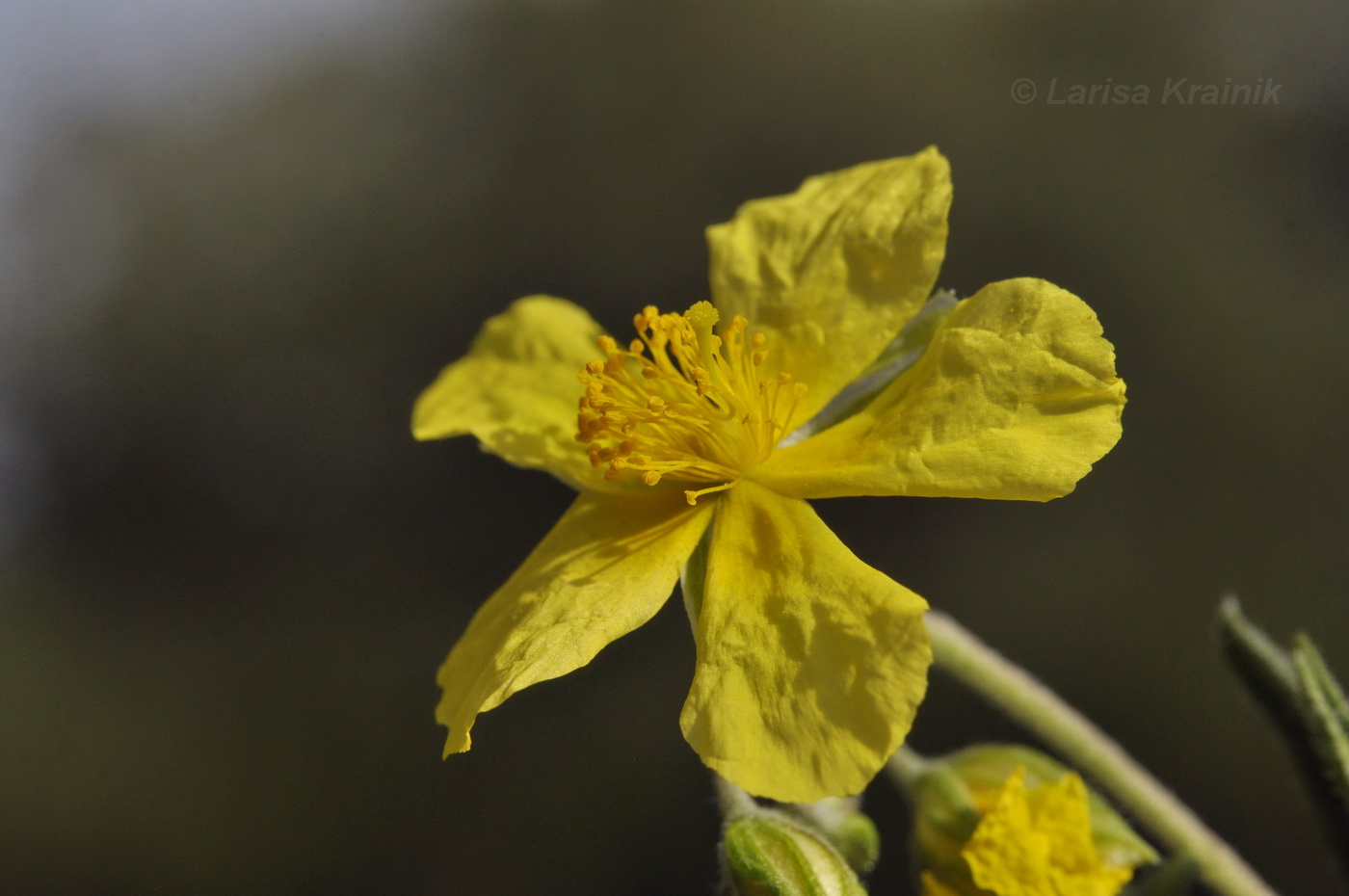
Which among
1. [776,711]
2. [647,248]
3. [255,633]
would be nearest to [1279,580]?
[647,248]

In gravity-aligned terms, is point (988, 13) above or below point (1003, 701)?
above

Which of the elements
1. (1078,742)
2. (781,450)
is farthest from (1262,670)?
(781,450)

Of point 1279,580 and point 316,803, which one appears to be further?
point 316,803

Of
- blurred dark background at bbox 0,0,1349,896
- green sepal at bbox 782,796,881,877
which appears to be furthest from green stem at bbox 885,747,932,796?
blurred dark background at bbox 0,0,1349,896

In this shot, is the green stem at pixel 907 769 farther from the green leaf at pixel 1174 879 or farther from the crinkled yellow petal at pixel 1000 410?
the crinkled yellow petal at pixel 1000 410

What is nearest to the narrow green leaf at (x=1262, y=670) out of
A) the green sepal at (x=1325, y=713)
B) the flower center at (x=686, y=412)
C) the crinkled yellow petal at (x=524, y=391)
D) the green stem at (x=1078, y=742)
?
the green sepal at (x=1325, y=713)

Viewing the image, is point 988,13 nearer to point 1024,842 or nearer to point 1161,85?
point 1161,85
